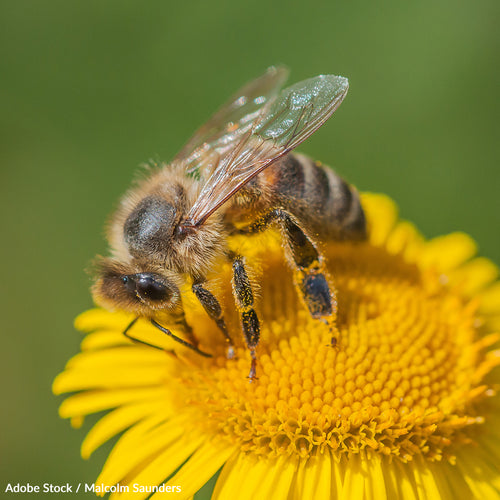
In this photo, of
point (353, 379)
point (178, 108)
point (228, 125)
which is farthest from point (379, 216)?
point (178, 108)

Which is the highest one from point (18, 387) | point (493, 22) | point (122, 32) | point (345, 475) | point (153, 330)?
point (122, 32)

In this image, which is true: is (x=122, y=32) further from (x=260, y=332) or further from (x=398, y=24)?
(x=260, y=332)

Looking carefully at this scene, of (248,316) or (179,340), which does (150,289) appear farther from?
(248,316)

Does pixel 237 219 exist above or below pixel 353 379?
above

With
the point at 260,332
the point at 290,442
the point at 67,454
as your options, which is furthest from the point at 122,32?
the point at 290,442

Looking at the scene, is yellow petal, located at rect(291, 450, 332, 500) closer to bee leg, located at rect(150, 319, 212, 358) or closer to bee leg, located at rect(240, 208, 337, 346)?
bee leg, located at rect(240, 208, 337, 346)
